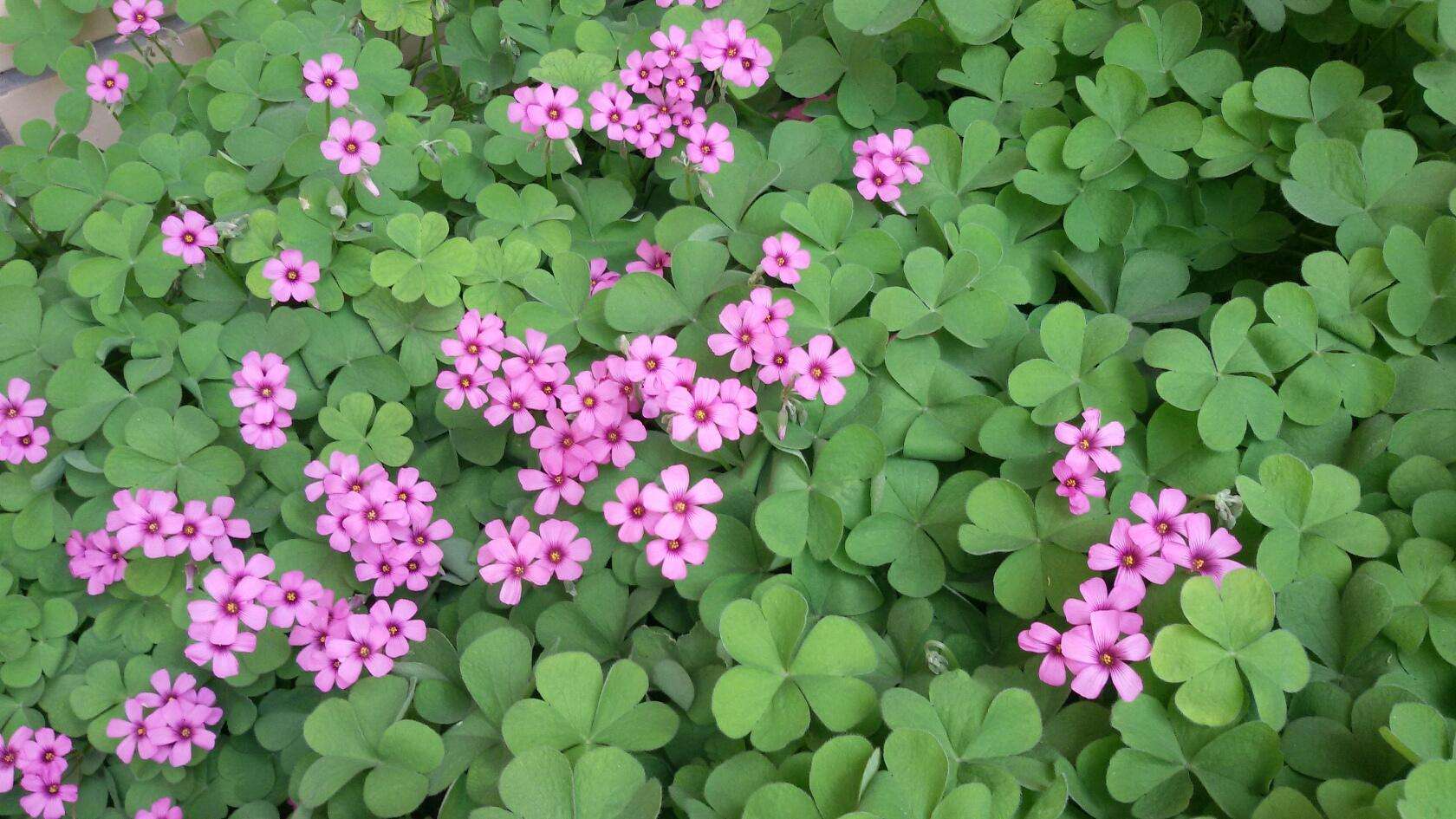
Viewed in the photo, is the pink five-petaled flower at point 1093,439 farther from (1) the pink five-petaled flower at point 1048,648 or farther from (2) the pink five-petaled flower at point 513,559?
(2) the pink five-petaled flower at point 513,559

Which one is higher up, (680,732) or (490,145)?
(490,145)

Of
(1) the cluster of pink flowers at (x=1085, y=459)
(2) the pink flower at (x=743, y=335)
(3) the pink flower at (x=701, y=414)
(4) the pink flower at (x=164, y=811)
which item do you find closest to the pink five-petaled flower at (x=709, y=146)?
(2) the pink flower at (x=743, y=335)

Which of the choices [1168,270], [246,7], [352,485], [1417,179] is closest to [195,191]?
[246,7]

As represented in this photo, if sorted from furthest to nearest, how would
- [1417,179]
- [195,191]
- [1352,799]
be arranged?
[195,191]
[1417,179]
[1352,799]

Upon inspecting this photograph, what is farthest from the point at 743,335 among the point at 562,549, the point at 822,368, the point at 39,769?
the point at 39,769

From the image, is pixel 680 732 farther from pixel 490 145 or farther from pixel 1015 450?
pixel 490 145

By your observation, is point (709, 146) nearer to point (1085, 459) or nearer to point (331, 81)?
point (331, 81)
